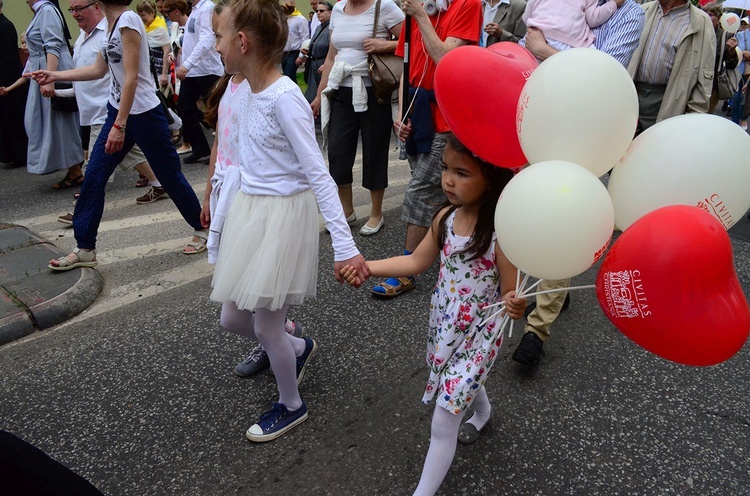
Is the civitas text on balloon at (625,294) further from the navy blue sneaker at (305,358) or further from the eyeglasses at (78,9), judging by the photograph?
the eyeglasses at (78,9)

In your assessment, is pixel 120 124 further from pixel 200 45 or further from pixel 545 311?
Result: pixel 545 311

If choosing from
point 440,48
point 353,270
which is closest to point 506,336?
point 353,270

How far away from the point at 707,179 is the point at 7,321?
3.65m

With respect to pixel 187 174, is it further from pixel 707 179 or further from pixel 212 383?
pixel 707 179

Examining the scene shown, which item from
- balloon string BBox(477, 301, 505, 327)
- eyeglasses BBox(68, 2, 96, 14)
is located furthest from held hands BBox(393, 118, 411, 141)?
eyeglasses BBox(68, 2, 96, 14)

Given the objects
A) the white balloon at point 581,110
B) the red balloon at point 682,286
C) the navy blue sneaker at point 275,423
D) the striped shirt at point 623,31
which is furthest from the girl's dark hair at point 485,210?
the striped shirt at point 623,31

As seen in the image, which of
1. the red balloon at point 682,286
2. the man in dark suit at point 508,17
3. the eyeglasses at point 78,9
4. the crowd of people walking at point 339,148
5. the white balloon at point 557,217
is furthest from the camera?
the man in dark suit at point 508,17

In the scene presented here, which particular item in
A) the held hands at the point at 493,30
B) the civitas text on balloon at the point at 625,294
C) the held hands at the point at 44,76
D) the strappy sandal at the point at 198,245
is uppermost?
the held hands at the point at 44,76

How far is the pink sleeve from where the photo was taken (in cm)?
296

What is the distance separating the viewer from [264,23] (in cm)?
213

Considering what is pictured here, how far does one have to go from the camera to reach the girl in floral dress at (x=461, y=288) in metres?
1.94

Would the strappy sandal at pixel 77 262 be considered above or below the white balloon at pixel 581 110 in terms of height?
below

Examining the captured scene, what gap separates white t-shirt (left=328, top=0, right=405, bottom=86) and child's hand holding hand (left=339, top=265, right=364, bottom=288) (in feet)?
8.18

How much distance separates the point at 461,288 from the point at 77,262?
3167mm
